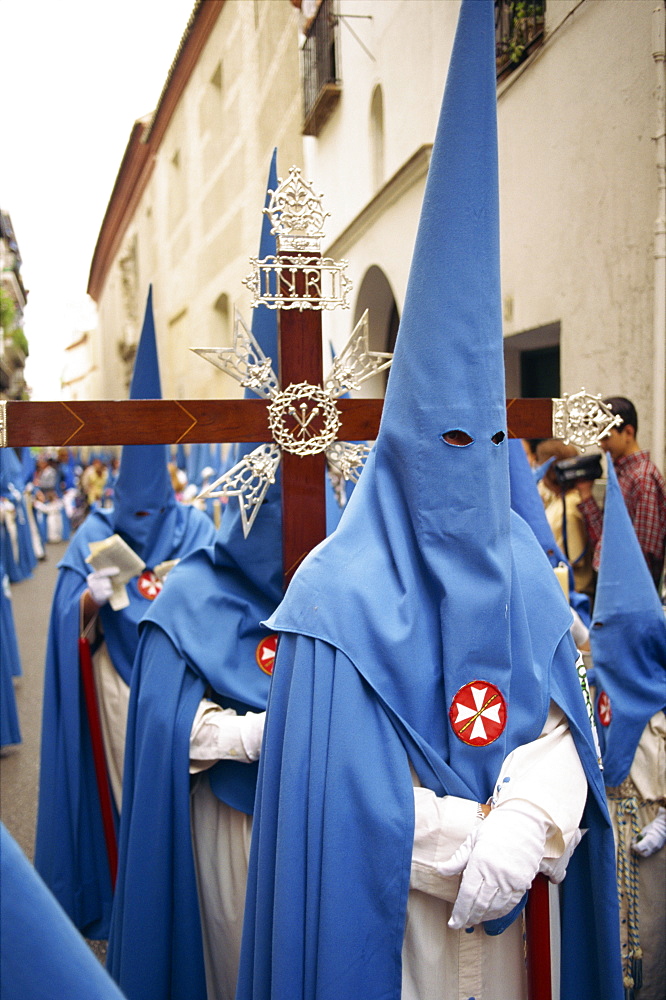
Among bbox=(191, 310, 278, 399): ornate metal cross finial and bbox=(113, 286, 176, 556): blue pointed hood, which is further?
bbox=(113, 286, 176, 556): blue pointed hood

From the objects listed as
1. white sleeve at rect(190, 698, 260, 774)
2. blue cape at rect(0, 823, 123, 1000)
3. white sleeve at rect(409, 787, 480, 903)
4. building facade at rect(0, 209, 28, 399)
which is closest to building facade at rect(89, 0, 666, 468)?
building facade at rect(0, 209, 28, 399)

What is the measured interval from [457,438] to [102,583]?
7.43ft

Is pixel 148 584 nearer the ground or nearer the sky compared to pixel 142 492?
nearer the ground

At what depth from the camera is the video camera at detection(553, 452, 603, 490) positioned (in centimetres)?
390

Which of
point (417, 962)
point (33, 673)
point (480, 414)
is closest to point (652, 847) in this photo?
point (417, 962)

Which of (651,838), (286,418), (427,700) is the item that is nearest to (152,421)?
(286,418)

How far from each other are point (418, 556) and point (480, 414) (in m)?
0.33

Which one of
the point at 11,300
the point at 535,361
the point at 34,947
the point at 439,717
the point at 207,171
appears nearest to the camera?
the point at 34,947

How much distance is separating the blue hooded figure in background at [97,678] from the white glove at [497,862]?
2.35 meters

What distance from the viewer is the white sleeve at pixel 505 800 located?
1659 mm

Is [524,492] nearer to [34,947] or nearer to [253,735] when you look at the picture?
[253,735]

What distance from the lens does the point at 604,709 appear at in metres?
2.55

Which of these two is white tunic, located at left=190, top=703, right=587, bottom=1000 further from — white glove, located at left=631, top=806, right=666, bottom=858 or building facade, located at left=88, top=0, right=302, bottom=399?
building facade, located at left=88, top=0, right=302, bottom=399

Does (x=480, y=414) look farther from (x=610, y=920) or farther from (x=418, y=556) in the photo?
(x=610, y=920)
